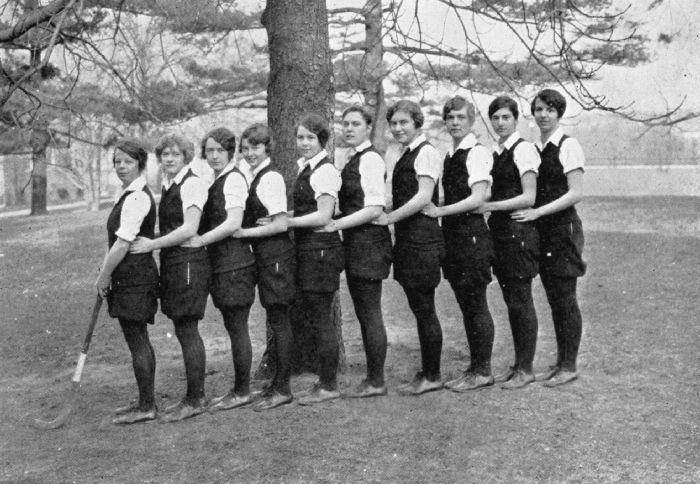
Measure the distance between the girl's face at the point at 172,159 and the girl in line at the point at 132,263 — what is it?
0.15 m

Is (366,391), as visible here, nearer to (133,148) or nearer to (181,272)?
(181,272)

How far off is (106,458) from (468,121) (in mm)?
2926

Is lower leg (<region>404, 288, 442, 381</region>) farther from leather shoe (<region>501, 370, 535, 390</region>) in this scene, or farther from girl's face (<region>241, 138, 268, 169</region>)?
girl's face (<region>241, 138, 268, 169</region>)

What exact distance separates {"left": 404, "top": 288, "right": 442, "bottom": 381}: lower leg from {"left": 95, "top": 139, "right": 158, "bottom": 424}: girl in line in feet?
5.34

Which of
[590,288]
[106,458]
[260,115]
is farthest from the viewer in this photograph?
[260,115]

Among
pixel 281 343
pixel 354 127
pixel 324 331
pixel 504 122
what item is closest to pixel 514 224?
pixel 504 122

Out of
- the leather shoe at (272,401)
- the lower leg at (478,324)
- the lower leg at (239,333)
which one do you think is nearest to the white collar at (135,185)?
the lower leg at (239,333)

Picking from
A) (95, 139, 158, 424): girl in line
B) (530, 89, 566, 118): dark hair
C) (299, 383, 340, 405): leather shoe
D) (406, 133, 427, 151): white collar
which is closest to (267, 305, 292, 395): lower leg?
(299, 383, 340, 405): leather shoe

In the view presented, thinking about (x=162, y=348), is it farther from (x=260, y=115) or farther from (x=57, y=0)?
(x=260, y=115)

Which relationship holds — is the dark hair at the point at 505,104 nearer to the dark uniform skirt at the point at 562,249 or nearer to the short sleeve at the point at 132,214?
the dark uniform skirt at the point at 562,249

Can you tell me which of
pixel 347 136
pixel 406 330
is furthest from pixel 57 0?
pixel 406 330

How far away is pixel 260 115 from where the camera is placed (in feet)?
99.8

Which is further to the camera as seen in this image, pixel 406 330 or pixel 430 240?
pixel 406 330

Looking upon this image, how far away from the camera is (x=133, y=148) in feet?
14.8
